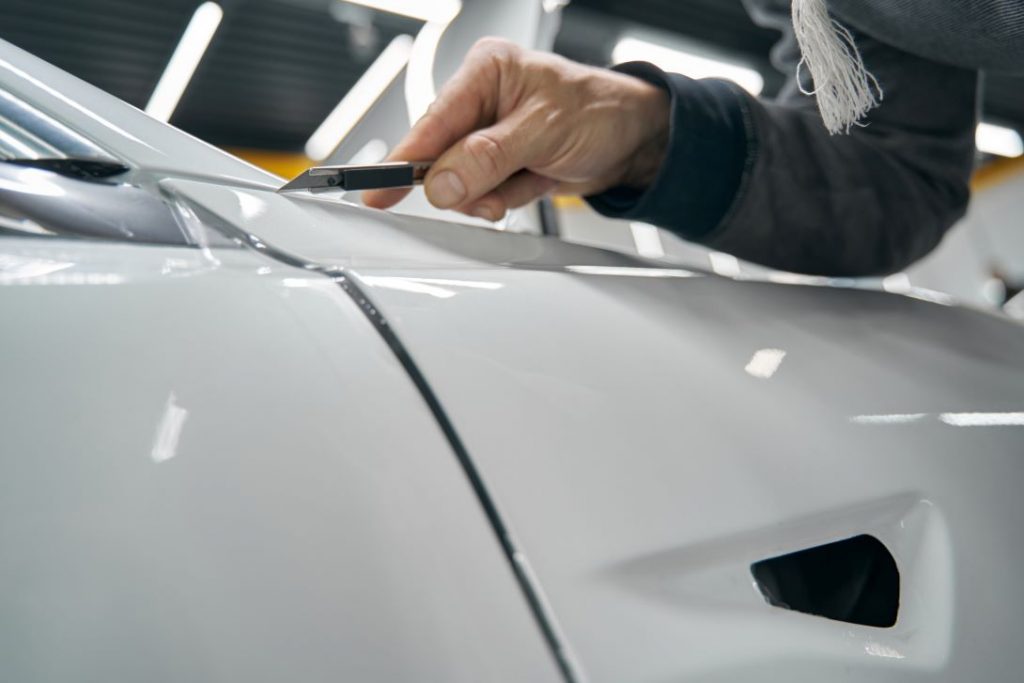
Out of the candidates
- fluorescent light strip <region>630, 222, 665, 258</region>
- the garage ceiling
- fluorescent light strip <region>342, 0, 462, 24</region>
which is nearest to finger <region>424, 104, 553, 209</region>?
fluorescent light strip <region>630, 222, 665, 258</region>

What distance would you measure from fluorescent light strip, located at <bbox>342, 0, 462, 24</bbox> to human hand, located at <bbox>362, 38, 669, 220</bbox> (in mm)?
3012

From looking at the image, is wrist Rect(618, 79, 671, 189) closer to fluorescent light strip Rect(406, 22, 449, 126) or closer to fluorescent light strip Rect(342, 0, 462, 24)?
→ fluorescent light strip Rect(406, 22, 449, 126)

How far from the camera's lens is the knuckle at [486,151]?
686 mm

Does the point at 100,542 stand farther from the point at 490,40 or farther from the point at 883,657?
the point at 490,40

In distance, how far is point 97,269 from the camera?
0.38 meters

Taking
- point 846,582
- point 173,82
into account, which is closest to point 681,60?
point 173,82

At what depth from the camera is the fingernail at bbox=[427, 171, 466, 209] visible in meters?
0.69

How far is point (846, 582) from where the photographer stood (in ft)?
1.69

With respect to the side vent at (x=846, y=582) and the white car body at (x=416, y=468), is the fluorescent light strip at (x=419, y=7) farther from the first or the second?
the side vent at (x=846, y=582)

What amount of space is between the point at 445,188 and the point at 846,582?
1.54 feet

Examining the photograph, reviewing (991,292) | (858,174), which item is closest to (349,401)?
(858,174)

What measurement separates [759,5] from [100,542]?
1096mm

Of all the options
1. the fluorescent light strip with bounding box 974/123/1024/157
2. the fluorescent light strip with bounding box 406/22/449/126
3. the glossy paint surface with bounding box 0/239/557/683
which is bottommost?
the fluorescent light strip with bounding box 974/123/1024/157

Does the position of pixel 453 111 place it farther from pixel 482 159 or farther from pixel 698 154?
pixel 698 154
